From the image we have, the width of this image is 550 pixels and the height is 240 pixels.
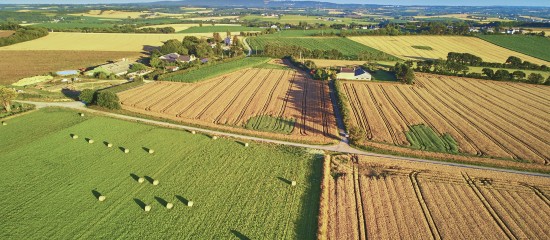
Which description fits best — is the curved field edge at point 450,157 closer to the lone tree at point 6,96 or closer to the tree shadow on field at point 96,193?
the tree shadow on field at point 96,193

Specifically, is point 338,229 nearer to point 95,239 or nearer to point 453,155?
point 95,239

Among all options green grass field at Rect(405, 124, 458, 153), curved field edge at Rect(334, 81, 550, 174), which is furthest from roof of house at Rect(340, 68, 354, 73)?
curved field edge at Rect(334, 81, 550, 174)

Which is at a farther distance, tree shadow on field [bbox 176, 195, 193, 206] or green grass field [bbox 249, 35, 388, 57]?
green grass field [bbox 249, 35, 388, 57]

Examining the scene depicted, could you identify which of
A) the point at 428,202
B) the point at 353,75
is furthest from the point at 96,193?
the point at 353,75

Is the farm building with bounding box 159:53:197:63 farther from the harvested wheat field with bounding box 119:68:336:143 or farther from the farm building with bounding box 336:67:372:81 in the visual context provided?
the farm building with bounding box 336:67:372:81

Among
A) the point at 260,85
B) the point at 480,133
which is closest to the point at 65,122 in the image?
the point at 260,85

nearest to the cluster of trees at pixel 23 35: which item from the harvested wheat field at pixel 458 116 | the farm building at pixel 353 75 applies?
the farm building at pixel 353 75
